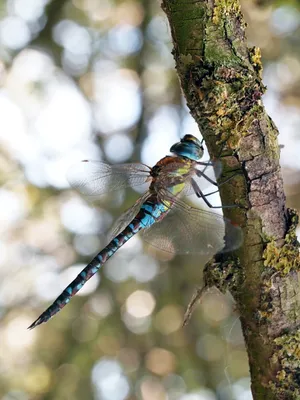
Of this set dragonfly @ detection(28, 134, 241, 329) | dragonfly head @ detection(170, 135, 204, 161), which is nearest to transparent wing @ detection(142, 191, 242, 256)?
dragonfly @ detection(28, 134, 241, 329)

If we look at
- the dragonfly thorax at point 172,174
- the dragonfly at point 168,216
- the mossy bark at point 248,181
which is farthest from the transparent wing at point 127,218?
the mossy bark at point 248,181

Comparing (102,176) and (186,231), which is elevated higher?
(102,176)

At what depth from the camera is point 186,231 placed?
4.96 feet

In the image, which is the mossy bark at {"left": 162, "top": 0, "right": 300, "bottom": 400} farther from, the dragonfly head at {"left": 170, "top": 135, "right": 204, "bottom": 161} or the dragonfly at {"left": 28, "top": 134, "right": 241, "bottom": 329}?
the dragonfly head at {"left": 170, "top": 135, "right": 204, "bottom": 161}

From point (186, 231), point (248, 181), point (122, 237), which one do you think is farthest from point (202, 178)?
point (248, 181)

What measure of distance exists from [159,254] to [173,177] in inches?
55.6

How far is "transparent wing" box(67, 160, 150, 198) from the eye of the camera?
5.88 ft

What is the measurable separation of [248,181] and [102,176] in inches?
32.6

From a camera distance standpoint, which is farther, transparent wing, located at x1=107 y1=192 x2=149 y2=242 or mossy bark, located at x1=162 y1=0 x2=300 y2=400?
transparent wing, located at x1=107 y1=192 x2=149 y2=242

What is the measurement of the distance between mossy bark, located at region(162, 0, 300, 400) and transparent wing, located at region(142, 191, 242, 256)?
7.7 inches

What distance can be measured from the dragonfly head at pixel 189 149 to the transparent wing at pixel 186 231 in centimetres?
12

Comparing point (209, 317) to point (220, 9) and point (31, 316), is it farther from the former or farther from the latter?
point (220, 9)

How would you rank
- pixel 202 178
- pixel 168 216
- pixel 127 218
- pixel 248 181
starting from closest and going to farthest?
→ pixel 248 181 < pixel 202 178 < pixel 168 216 < pixel 127 218

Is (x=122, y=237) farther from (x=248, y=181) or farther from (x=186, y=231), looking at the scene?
(x=248, y=181)
